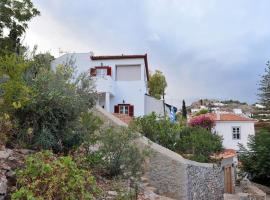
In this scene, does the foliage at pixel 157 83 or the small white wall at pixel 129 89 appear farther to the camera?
the foliage at pixel 157 83

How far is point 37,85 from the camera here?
29.6 feet

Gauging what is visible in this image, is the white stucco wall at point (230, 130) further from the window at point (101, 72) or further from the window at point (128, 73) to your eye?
the window at point (101, 72)

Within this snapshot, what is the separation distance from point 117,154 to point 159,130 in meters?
6.12

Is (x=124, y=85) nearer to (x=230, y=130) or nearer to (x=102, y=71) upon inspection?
(x=102, y=71)

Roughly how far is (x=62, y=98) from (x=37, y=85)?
80cm

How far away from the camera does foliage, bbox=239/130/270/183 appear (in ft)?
67.0

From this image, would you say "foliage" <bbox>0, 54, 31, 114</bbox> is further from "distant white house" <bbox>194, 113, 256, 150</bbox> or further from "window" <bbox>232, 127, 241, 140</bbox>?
"window" <bbox>232, 127, 241, 140</bbox>

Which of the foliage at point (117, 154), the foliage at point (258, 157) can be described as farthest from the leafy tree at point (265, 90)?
the foliage at point (117, 154)

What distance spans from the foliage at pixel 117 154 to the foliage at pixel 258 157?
12399 mm

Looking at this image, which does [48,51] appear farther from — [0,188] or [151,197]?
[0,188]

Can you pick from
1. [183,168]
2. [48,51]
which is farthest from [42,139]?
[183,168]

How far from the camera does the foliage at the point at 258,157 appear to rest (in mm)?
20422

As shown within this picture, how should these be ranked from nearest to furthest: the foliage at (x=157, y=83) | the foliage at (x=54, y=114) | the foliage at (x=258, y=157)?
the foliage at (x=54, y=114)
the foliage at (x=258, y=157)
the foliage at (x=157, y=83)

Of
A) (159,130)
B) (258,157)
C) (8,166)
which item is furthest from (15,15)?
(8,166)
